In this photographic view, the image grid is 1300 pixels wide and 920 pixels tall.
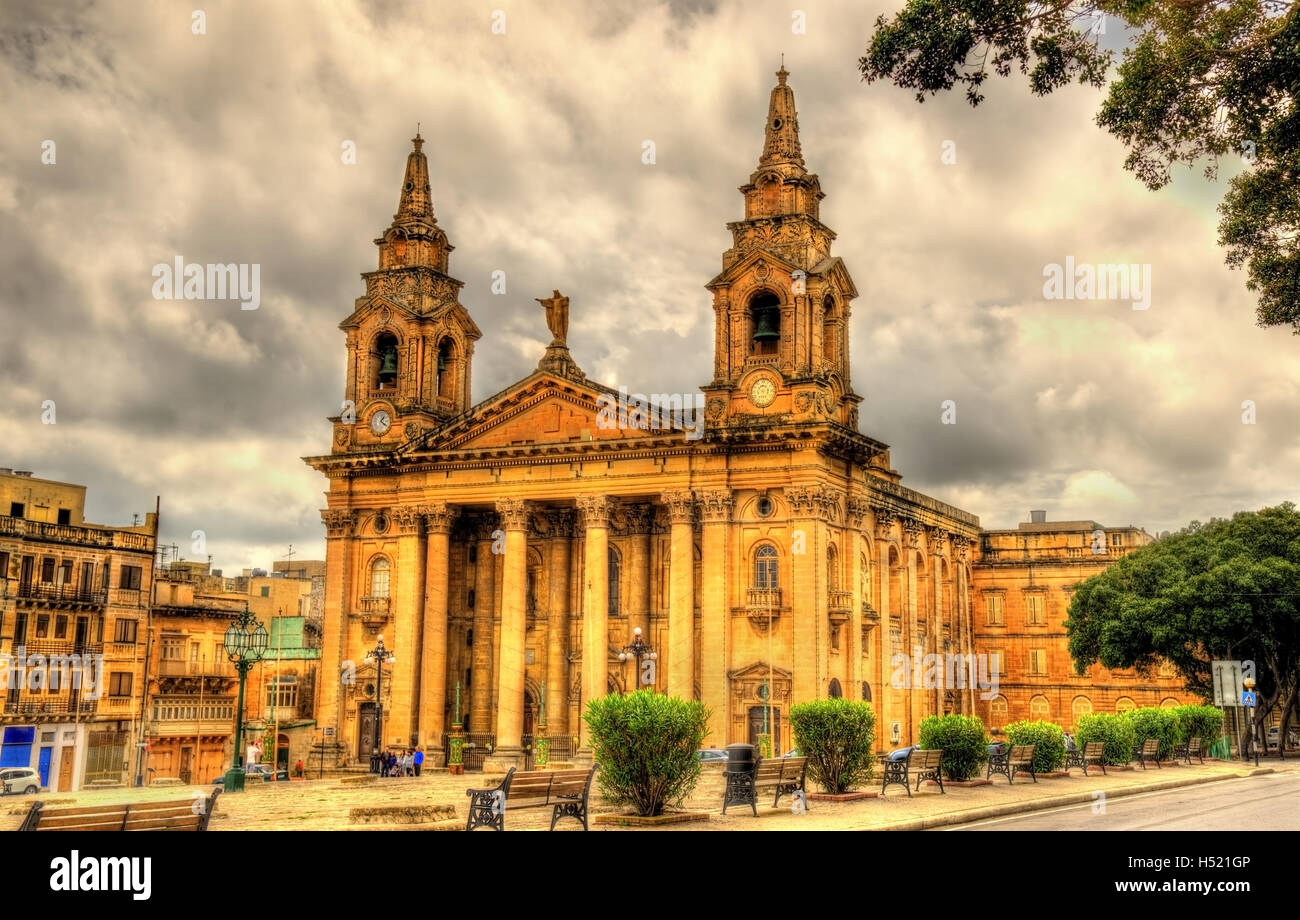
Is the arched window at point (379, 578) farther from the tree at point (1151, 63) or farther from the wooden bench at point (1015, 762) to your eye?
the tree at point (1151, 63)

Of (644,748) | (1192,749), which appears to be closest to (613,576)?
(1192,749)

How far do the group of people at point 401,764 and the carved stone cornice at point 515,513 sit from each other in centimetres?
916

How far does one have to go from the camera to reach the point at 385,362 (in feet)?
194

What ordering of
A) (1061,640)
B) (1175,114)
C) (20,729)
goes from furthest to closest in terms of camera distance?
(1061,640) → (20,729) → (1175,114)

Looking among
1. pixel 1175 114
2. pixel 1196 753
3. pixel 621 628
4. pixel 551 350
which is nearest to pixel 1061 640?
pixel 1196 753

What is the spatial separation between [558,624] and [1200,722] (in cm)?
2406

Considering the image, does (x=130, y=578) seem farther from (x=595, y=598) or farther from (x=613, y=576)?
(x=595, y=598)

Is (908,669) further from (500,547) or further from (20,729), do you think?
(20,729)

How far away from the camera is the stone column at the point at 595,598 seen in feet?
168

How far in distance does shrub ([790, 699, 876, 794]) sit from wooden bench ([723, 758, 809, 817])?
9.18 ft

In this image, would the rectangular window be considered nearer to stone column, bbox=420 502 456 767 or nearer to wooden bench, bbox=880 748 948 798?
stone column, bbox=420 502 456 767

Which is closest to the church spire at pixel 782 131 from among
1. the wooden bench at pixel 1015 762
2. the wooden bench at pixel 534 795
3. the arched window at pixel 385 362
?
the arched window at pixel 385 362

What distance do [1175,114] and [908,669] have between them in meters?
41.5
